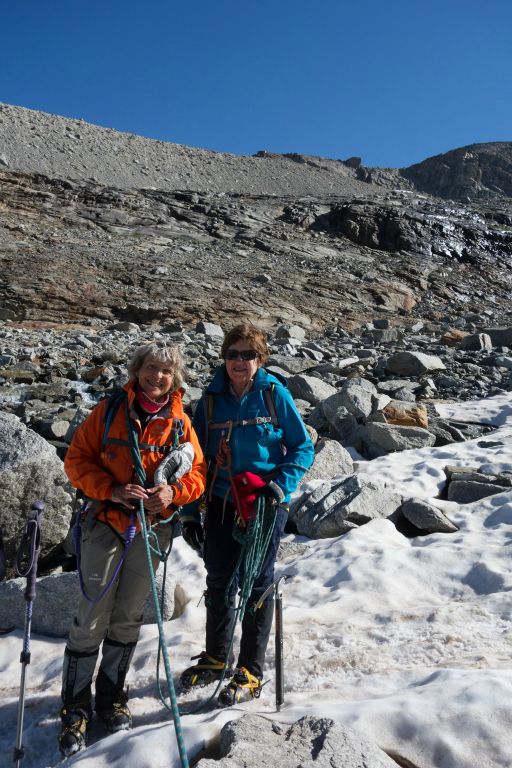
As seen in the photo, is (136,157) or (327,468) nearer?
(327,468)

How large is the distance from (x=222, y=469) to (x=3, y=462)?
230 centimetres

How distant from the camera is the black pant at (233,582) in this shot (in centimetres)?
334

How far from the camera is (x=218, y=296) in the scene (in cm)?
2184

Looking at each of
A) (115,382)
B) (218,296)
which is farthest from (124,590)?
(218,296)

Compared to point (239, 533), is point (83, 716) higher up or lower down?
lower down

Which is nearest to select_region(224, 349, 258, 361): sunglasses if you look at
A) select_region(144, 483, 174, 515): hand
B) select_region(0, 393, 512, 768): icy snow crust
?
select_region(144, 483, 174, 515): hand

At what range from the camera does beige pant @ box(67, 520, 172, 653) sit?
121 inches

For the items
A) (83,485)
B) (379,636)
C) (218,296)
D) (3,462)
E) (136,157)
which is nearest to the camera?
(83,485)

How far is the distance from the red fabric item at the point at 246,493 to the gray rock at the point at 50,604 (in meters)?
1.44

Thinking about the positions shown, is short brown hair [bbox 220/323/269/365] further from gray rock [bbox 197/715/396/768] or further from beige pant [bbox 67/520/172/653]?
gray rock [bbox 197/715/396/768]

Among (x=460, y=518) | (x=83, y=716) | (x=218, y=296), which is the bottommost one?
(x=83, y=716)

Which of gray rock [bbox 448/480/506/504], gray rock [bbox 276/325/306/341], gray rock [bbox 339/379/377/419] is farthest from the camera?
gray rock [bbox 276/325/306/341]

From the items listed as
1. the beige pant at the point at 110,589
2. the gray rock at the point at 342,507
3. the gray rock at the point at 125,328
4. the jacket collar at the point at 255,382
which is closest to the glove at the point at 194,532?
the beige pant at the point at 110,589

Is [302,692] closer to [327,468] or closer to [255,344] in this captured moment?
[255,344]
